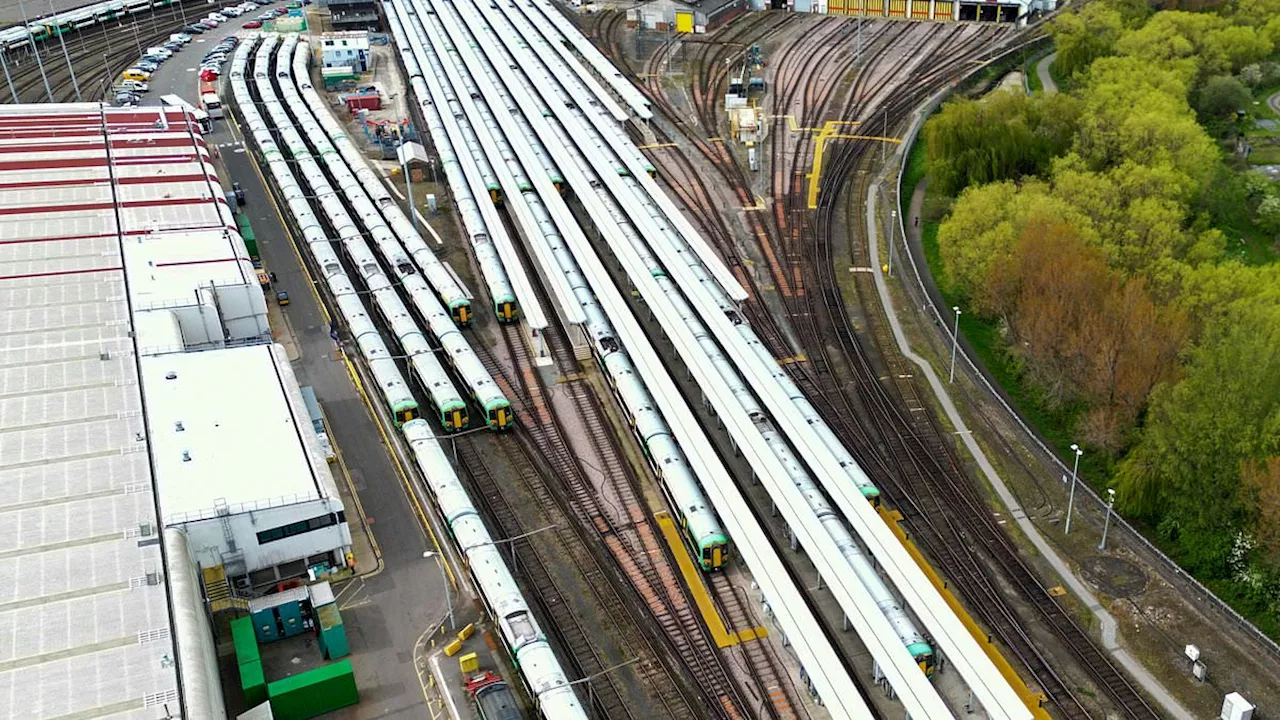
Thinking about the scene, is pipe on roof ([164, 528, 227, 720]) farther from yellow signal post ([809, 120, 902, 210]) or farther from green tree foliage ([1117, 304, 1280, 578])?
yellow signal post ([809, 120, 902, 210])

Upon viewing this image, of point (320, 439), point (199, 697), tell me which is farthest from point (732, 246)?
point (199, 697)

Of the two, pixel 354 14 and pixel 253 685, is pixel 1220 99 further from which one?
pixel 354 14

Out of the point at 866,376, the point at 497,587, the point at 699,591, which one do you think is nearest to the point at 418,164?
the point at 866,376

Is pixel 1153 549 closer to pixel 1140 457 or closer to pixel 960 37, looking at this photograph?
pixel 1140 457

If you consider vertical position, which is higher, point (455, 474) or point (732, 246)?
point (732, 246)

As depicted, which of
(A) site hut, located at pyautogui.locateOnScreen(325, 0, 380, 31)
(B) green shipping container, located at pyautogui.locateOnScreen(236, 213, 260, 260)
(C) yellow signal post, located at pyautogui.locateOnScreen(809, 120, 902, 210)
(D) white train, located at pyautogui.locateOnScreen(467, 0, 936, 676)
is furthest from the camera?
(A) site hut, located at pyautogui.locateOnScreen(325, 0, 380, 31)

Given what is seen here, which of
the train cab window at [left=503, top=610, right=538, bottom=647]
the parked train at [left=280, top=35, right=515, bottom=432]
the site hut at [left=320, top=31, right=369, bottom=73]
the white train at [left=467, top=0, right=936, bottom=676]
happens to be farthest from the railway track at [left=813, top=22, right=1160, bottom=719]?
the site hut at [left=320, top=31, right=369, bottom=73]

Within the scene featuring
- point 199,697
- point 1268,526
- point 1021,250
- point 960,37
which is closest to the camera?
point 199,697
